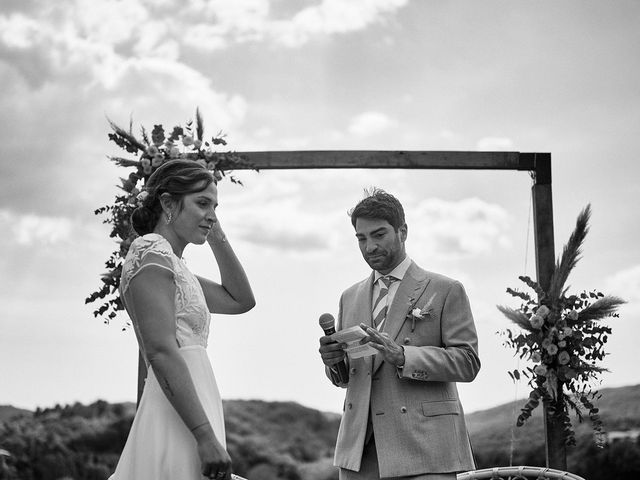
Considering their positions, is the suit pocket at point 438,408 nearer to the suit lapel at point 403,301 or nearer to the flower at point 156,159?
the suit lapel at point 403,301

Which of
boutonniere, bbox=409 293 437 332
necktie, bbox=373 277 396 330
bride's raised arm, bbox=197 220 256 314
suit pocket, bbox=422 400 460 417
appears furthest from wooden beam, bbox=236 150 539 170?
bride's raised arm, bbox=197 220 256 314

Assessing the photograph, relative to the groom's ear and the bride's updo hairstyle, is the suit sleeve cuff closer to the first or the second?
the groom's ear

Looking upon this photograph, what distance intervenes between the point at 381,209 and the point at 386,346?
0.60 metres

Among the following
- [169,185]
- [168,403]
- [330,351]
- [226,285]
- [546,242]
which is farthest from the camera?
[546,242]

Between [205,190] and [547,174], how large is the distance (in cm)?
371

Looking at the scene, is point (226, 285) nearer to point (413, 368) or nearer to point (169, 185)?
point (169, 185)

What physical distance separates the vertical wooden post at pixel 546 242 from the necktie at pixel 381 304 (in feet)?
7.33

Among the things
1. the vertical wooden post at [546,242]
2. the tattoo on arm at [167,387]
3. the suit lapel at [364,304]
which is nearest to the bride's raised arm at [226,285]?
the tattoo on arm at [167,387]

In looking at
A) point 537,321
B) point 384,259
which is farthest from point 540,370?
point 384,259

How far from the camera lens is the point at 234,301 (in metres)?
2.52

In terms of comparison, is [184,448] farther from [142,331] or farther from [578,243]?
[578,243]

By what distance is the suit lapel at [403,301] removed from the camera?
311cm

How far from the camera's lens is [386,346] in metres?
2.87

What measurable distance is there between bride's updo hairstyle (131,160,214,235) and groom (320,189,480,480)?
962 mm
